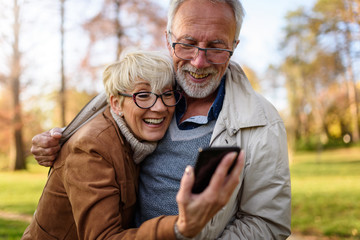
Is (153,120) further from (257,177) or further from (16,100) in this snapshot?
(16,100)

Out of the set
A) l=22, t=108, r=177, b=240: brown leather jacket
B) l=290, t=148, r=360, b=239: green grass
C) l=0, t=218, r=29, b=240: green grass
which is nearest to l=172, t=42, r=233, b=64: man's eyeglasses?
l=22, t=108, r=177, b=240: brown leather jacket

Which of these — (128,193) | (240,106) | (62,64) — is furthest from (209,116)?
(62,64)

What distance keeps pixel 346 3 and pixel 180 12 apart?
18.6ft

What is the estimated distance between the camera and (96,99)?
2.70 m

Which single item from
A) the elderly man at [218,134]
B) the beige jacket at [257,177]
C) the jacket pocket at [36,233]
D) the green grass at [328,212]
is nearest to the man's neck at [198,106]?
the elderly man at [218,134]

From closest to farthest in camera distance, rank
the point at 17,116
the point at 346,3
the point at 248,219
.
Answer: the point at 248,219 → the point at 346,3 → the point at 17,116

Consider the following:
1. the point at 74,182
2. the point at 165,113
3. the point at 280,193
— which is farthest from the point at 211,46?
the point at 74,182

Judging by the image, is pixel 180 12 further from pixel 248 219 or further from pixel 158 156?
pixel 248 219

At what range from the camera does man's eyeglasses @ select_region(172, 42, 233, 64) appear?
2.57 metres

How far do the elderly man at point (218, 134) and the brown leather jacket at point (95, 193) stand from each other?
0.25 m

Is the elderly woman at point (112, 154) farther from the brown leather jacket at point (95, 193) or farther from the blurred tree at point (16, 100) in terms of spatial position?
the blurred tree at point (16, 100)

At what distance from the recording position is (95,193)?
6.42 feet

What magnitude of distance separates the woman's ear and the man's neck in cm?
53

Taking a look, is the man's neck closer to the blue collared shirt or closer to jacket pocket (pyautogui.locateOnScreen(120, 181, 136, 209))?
the blue collared shirt
